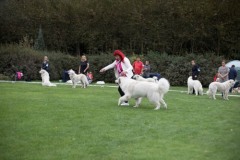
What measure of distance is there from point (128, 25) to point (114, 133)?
31.0 metres

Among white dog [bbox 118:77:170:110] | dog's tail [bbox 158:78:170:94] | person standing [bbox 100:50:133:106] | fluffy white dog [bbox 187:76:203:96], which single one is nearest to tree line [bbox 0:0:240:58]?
fluffy white dog [bbox 187:76:203:96]

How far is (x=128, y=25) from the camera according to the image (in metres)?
40.3

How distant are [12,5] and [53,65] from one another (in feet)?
43.2

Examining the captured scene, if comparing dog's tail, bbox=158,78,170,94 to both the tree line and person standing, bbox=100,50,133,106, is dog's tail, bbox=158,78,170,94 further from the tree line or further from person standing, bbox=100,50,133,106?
the tree line

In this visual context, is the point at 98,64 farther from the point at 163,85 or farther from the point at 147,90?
the point at 163,85

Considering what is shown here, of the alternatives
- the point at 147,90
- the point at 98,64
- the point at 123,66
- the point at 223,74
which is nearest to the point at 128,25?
the point at 98,64

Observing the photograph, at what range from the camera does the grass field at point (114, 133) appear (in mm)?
8188

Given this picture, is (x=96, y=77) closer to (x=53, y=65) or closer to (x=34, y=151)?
(x=53, y=65)

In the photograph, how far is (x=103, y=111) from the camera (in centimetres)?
1351

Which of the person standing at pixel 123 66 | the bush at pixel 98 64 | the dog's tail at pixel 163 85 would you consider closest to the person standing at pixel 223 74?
the person standing at pixel 123 66

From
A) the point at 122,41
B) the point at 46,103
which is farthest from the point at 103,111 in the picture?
the point at 122,41

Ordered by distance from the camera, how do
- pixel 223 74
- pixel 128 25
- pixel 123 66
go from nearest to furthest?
pixel 123 66 < pixel 223 74 < pixel 128 25

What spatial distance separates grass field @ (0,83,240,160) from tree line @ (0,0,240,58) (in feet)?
75.6

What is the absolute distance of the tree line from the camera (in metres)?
36.6
